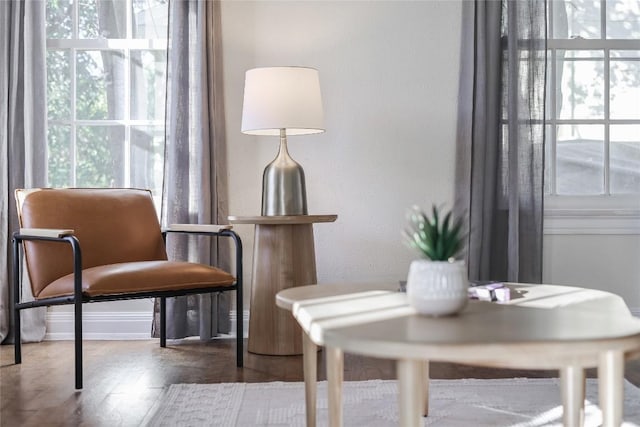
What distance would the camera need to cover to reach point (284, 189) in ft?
11.4

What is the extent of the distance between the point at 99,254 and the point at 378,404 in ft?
5.19

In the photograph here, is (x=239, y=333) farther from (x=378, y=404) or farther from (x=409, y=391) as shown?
(x=409, y=391)

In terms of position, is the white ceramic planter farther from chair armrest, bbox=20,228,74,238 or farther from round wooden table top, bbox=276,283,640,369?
chair armrest, bbox=20,228,74,238

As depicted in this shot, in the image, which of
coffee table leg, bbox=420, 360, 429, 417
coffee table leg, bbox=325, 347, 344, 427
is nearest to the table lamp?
coffee table leg, bbox=420, 360, 429, 417

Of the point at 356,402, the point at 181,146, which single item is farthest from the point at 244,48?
the point at 356,402

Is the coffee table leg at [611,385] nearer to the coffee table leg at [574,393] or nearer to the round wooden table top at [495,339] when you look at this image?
the round wooden table top at [495,339]

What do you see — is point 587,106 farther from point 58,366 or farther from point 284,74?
point 58,366

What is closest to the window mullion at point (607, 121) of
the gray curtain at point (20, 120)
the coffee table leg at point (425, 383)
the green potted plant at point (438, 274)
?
the coffee table leg at point (425, 383)

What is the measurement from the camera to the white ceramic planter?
1.59m

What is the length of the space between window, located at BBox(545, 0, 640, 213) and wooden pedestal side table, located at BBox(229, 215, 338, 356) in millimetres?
1459

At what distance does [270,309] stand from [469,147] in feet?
4.45

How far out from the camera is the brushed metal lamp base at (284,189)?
3.47 metres

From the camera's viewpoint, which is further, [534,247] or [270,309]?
[534,247]

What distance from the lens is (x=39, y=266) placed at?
10.3 ft
